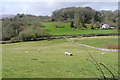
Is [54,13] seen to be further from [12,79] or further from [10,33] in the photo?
[12,79]

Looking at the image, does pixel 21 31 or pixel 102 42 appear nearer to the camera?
pixel 102 42

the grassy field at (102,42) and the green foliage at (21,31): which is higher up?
the green foliage at (21,31)

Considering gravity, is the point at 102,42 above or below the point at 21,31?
below

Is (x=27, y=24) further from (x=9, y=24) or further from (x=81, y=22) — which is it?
(x=81, y=22)

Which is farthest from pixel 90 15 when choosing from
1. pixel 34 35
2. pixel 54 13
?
pixel 34 35

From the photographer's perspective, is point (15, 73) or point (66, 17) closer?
point (15, 73)

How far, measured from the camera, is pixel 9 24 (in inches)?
2201

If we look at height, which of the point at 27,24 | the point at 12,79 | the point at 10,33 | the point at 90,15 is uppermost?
the point at 90,15

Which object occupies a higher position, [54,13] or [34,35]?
[54,13]

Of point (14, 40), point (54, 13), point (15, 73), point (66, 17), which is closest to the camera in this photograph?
point (15, 73)

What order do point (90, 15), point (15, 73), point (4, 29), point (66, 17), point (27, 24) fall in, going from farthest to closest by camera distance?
point (66, 17), point (90, 15), point (27, 24), point (4, 29), point (15, 73)

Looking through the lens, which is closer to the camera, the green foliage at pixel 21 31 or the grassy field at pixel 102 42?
the grassy field at pixel 102 42

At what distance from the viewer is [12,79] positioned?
9.03 metres

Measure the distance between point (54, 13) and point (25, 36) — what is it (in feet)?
262
